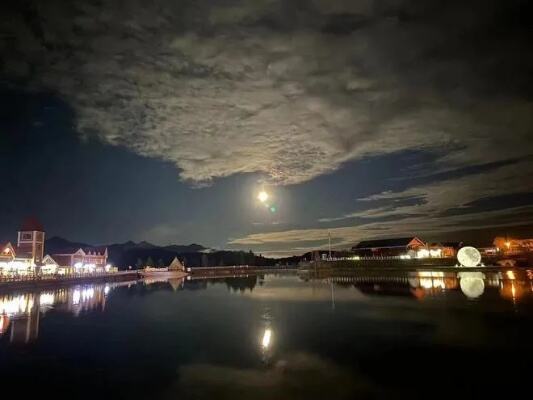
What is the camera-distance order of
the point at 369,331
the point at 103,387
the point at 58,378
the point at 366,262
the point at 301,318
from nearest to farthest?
the point at 103,387 < the point at 58,378 < the point at 369,331 < the point at 301,318 < the point at 366,262

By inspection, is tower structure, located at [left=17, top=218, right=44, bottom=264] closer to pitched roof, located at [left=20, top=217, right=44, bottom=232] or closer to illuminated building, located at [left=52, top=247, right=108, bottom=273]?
pitched roof, located at [left=20, top=217, right=44, bottom=232]

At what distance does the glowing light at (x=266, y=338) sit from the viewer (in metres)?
22.5

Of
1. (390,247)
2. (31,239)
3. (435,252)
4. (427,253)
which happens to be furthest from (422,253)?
(31,239)

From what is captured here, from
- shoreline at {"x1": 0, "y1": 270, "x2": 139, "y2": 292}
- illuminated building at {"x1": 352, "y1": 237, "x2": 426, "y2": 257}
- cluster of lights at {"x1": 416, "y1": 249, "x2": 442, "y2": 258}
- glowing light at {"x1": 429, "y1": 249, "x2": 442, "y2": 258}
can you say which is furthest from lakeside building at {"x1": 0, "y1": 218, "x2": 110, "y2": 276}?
glowing light at {"x1": 429, "y1": 249, "x2": 442, "y2": 258}

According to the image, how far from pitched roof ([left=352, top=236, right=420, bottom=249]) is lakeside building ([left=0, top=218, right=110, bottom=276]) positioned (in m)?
100.0

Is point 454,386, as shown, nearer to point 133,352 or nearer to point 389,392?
point 389,392

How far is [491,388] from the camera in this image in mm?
14312

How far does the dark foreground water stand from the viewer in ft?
48.8

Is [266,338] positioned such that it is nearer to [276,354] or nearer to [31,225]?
[276,354]

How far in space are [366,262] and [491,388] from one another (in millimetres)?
111412

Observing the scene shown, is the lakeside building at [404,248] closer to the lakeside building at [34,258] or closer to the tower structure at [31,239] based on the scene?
the lakeside building at [34,258]

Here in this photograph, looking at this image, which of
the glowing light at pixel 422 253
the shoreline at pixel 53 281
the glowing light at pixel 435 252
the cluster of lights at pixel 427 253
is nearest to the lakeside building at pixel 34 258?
the shoreline at pixel 53 281

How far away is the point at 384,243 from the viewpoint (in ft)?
463

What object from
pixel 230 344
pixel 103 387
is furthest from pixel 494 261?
pixel 103 387
